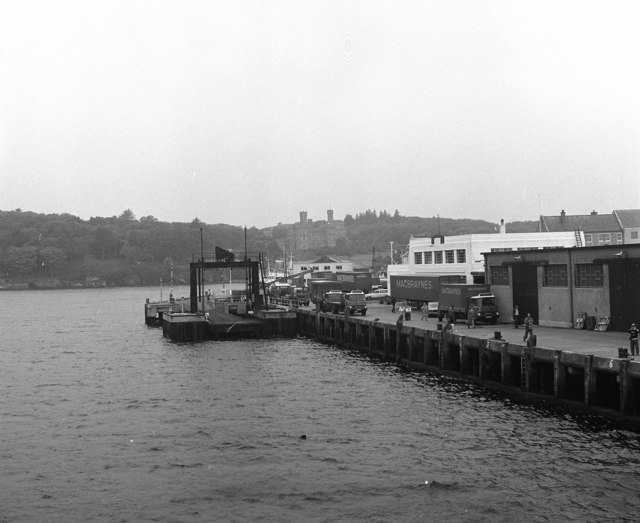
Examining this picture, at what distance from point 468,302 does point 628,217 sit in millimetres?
77018

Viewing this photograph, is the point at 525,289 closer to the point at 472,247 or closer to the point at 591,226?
the point at 472,247

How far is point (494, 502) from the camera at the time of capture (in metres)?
23.3

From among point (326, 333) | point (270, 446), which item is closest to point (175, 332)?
point (326, 333)

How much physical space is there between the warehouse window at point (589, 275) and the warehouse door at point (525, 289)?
412 cm

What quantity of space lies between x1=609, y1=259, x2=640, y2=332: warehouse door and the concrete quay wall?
8.01m

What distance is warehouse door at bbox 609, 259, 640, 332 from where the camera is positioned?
42.7m

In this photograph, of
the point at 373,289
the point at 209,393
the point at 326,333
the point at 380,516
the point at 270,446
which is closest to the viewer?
the point at 380,516

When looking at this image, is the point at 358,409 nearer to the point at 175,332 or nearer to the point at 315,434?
the point at 315,434

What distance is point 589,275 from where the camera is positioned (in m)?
46.3

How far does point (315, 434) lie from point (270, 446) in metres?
2.40

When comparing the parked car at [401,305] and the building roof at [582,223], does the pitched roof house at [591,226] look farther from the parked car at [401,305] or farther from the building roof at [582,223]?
the parked car at [401,305]

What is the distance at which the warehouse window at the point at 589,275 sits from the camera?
149ft

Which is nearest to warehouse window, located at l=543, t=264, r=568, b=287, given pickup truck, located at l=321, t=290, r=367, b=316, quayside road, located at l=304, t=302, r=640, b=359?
quayside road, located at l=304, t=302, r=640, b=359

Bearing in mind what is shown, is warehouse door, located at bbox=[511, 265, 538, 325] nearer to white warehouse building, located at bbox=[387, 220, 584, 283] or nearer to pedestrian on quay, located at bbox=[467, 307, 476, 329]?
pedestrian on quay, located at bbox=[467, 307, 476, 329]
